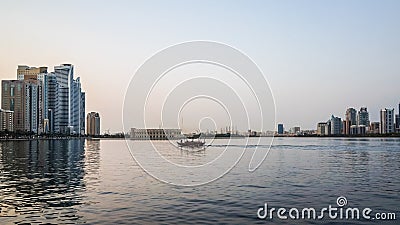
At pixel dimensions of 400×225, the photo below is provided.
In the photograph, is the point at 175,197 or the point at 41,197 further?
the point at 175,197

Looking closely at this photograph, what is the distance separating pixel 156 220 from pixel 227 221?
13.3 feet

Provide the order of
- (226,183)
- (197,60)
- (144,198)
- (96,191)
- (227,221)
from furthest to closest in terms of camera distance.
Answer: (226,183) < (96,191) < (144,198) < (197,60) < (227,221)

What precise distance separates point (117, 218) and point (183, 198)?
Result: 7966mm

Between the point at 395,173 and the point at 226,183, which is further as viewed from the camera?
the point at 395,173

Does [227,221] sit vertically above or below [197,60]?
below

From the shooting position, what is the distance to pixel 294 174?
49406mm

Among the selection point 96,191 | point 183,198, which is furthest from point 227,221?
point 96,191

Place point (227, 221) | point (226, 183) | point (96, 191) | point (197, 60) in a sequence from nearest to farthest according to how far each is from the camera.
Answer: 1. point (227, 221)
2. point (197, 60)
3. point (96, 191)
4. point (226, 183)

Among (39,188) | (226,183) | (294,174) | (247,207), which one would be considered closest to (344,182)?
(294,174)

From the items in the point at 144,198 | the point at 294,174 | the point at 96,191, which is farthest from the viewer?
the point at 294,174

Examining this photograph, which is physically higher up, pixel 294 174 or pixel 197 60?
pixel 197 60

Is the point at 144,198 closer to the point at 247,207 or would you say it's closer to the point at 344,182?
the point at 247,207

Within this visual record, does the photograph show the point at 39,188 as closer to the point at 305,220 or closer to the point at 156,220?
the point at 156,220

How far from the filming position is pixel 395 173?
5050 centimetres
